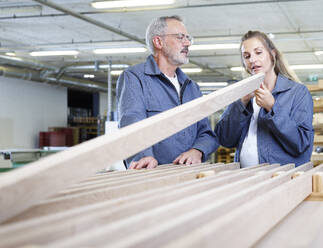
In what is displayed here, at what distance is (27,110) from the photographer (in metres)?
18.2

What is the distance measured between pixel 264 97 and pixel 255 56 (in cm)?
30

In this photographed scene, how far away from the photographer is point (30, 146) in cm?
1820

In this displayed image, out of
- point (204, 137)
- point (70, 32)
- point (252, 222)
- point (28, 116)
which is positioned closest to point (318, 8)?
point (70, 32)

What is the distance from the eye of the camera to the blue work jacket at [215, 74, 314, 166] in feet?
7.25

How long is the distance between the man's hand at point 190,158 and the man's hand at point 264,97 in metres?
0.43

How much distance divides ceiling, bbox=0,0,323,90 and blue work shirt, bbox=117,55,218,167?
6663 mm

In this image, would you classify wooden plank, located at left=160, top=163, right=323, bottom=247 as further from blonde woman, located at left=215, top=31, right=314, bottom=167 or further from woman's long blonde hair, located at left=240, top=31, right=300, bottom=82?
woman's long blonde hair, located at left=240, top=31, right=300, bottom=82

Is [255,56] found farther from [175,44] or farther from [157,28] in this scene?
[157,28]

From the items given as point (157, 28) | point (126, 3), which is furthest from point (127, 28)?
point (157, 28)

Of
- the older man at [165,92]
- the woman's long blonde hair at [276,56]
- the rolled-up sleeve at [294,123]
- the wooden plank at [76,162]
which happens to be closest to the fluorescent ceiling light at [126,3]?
the older man at [165,92]

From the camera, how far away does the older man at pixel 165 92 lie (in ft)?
7.94

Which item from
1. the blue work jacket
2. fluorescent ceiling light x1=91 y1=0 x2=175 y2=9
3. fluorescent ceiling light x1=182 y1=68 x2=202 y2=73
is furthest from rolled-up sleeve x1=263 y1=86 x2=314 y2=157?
fluorescent ceiling light x1=182 y1=68 x2=202 y2=73

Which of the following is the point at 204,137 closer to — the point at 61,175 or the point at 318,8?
the point at 61,175

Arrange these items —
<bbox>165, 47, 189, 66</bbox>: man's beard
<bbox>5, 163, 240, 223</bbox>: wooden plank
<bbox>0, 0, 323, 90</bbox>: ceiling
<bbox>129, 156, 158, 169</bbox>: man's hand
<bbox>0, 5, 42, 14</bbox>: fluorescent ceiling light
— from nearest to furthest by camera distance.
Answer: <bbox>5, 163, 240, 223</bbox>: wooden plank
<bbox>129, 156, 158, 169</bbox>: man's hand
<bbox>165, 47, 189, 66</bbox>: man's beard
<bbox>0, 0, 323, 90</bbox>: ceiling
<bbox>0, 5, 42, 14</bbox>: fluorescent ceiling light
